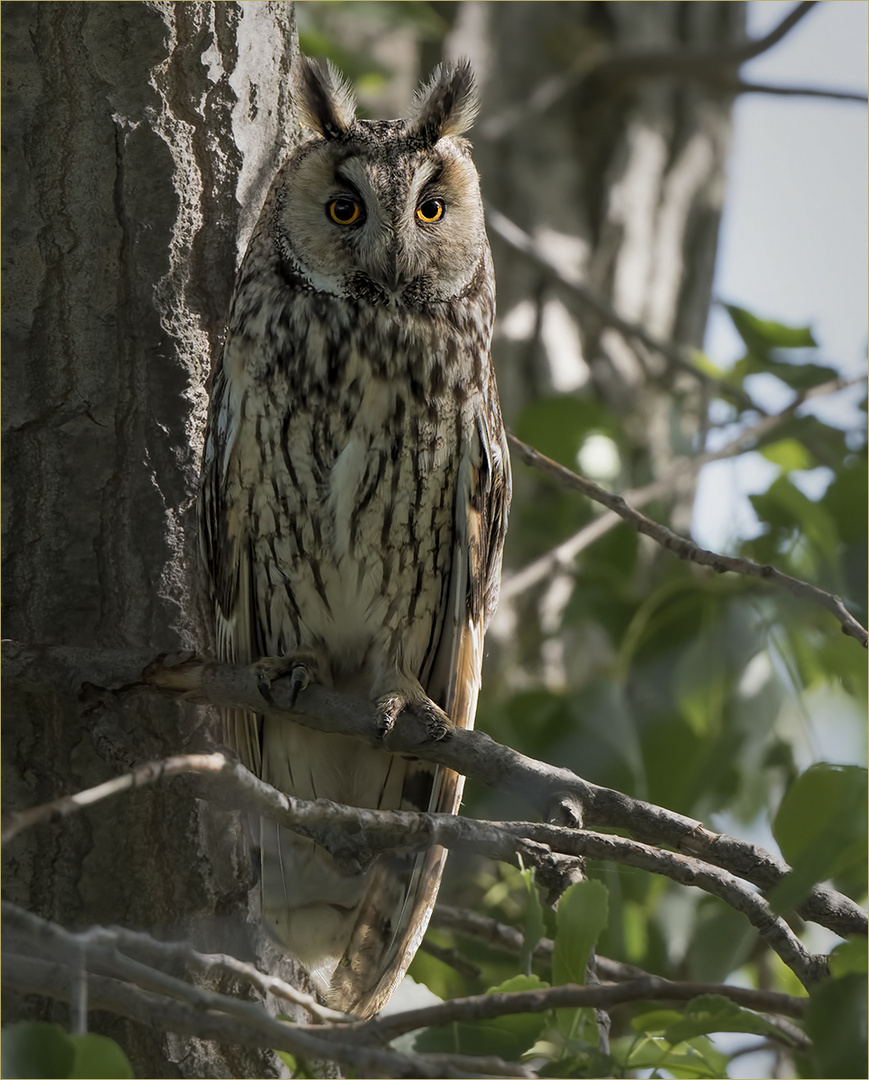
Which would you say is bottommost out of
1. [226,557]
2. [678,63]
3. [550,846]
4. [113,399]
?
[550,846]

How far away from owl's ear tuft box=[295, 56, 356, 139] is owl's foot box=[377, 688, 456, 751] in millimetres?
903

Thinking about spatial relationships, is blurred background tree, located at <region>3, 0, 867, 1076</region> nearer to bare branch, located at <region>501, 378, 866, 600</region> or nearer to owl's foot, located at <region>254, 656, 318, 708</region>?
bare branch, located at <region>501, 378, 866, 600</region>

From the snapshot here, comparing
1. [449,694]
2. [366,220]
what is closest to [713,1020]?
[449,694]

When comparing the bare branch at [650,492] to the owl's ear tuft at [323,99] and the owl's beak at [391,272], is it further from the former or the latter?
the owl's ear tuft at [323,99]

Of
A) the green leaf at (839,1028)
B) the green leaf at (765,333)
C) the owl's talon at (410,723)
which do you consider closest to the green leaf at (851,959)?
the green leaf at (839,1028)

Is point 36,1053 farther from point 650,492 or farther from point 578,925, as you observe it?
point 650,492

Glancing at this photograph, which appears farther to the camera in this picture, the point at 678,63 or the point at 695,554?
the point at 678,63

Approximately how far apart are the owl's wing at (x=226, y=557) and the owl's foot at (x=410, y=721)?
23 centimetres

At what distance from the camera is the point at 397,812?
116 cm

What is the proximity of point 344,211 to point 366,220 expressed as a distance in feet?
0.14

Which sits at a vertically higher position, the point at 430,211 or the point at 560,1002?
the point at 430,211

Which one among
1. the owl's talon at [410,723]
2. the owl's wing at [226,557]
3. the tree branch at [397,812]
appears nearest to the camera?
the tree branch at [397,812]

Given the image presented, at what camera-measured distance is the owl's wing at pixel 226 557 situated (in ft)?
5.56

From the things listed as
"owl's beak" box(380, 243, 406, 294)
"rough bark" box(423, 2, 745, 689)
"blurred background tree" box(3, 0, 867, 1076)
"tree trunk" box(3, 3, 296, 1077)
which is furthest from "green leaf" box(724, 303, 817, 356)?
"tree trunk" box(3, 3, 296, 1077)
